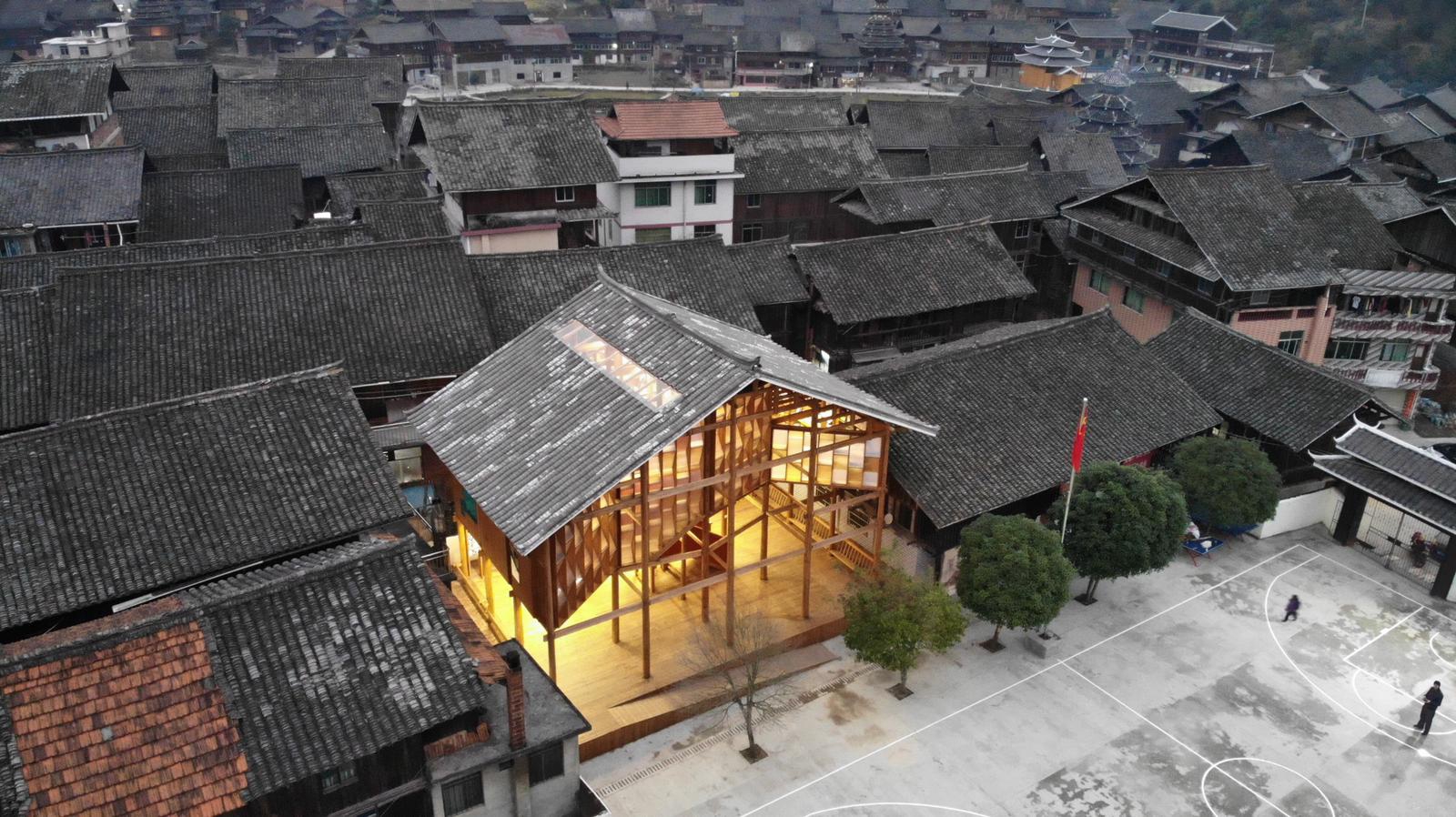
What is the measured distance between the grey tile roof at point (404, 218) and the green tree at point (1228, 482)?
31692mm

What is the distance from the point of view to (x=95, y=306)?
3044cm

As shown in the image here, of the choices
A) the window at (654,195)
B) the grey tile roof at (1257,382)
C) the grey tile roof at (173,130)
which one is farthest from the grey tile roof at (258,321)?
the grey tile roof at (173,130)

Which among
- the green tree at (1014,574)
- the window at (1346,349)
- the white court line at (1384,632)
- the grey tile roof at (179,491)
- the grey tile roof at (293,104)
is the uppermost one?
the grey tile roof at (293,104)

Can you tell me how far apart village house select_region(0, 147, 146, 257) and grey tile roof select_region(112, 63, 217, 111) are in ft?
74.8

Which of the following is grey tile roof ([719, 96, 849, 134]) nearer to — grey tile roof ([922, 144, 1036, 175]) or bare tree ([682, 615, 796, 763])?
grey tile roof ([922, 144, 1036, 175])

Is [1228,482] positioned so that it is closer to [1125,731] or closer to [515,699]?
[1125,731]

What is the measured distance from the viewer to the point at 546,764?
21.5 metres

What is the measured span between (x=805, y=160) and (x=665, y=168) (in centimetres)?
1072

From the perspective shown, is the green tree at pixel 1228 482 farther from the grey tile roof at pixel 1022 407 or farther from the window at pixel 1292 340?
the window at pixel 1292 340

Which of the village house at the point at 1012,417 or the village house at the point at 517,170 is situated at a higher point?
the village house at the point at 517,170

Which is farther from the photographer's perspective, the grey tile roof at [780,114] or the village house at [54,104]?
the grey tile roof at [780,114]

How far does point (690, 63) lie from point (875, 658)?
10142 cm

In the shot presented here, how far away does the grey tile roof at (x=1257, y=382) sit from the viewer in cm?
3572

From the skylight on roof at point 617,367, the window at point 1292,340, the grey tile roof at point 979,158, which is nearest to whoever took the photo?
the skylight on roof at point 617,367
